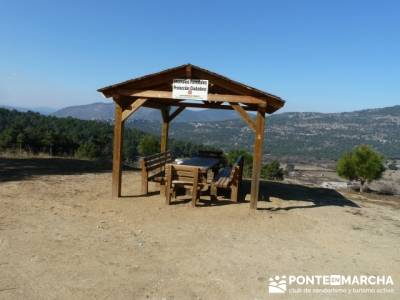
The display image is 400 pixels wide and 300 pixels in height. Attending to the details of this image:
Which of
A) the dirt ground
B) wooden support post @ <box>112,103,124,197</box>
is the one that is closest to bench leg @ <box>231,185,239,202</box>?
the dirt ground

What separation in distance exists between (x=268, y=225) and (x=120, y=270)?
3.57 m

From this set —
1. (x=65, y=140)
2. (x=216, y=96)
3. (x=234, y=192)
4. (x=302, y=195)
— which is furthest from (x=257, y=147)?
(x=65, y=140)

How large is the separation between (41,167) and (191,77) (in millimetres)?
6933

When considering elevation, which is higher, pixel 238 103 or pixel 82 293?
pixel 238 103

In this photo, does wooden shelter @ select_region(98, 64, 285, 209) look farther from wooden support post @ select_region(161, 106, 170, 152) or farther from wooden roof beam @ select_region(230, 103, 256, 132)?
wooden support post @ select_region(161, 106, 170, 152)

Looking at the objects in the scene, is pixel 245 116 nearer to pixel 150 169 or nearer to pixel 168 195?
pixel 168 195

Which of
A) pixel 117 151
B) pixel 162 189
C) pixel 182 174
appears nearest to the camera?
pixel 182 174

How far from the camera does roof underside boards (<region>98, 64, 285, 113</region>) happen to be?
8.53 meters

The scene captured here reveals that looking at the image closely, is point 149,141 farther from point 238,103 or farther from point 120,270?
point 120,270

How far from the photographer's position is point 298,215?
28.2 feet

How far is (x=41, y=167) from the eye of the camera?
1291 cm

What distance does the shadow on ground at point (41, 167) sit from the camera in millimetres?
11324

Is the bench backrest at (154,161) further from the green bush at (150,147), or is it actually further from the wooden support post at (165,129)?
the green bush at (150,147)

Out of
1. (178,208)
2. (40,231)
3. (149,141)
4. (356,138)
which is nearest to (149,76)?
(178,208)
